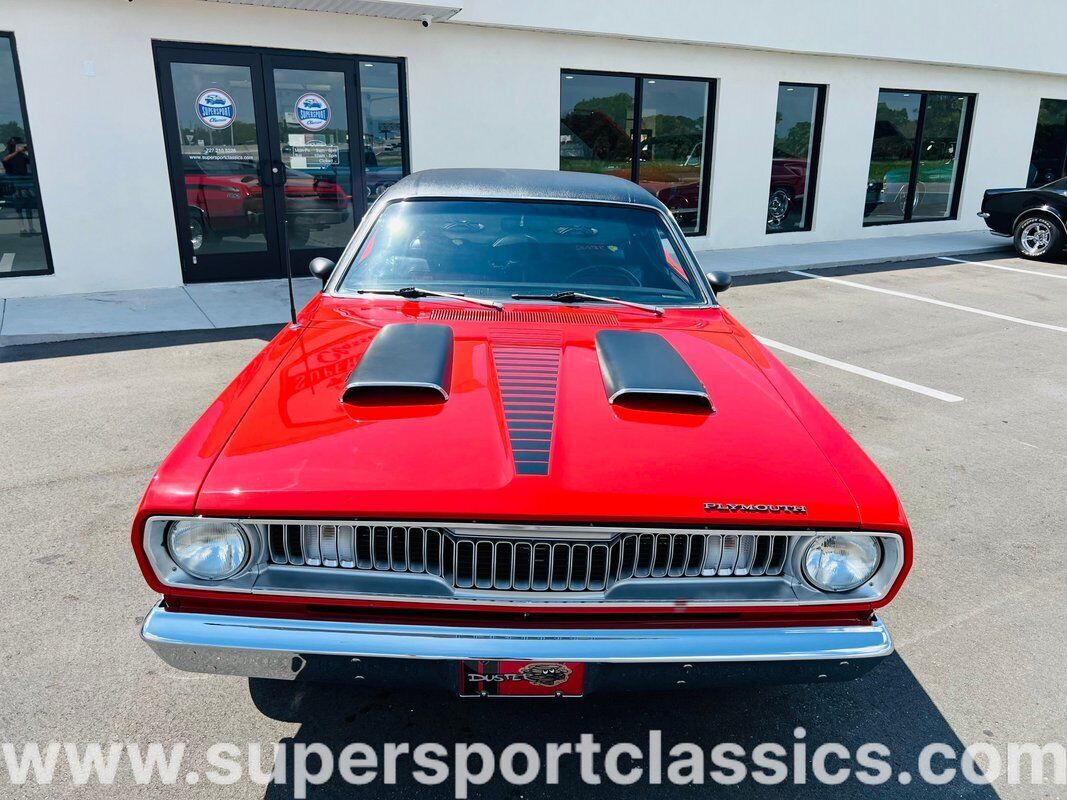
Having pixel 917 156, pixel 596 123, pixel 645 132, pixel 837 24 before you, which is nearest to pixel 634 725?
pixel 596 123

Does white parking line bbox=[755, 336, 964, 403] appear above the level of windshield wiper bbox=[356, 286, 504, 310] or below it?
below

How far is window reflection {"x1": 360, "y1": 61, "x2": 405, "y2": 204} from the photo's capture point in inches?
394

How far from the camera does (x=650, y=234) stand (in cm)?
380

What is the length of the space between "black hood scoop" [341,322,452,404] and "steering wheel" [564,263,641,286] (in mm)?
907

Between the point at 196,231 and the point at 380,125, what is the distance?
2.68m

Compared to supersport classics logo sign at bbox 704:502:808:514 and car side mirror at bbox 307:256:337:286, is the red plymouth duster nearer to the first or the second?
supersport classics logo sign at bbox 704:502:808:514

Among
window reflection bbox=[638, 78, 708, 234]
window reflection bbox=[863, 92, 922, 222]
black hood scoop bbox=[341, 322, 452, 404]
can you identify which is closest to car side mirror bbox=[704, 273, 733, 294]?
black hood scoop bbox=[341, 322, 452, 404]

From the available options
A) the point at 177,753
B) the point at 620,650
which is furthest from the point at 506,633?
the point at 177,753

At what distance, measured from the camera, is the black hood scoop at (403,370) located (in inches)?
97.8

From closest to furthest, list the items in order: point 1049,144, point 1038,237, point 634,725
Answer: point 634,725 → point 1038,237 → point 1049,144

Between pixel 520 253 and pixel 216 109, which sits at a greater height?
pixel 216 109

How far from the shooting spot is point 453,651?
6.60ft

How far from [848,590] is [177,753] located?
212cm

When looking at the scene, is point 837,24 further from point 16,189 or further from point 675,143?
point 16,189
